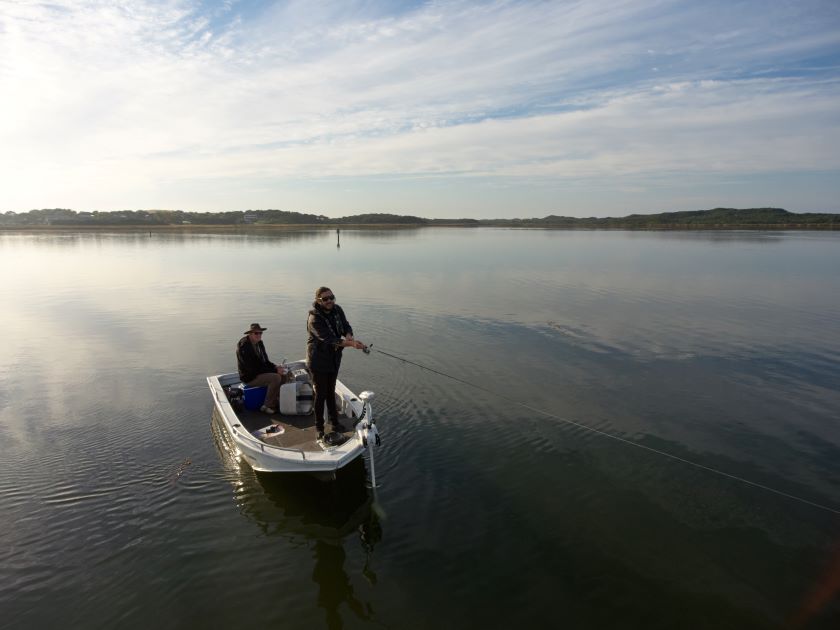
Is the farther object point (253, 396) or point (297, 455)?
point (253, 396)

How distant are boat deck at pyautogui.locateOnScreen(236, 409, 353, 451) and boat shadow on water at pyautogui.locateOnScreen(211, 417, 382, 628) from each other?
21.2 inches

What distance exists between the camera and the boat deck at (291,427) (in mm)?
8461

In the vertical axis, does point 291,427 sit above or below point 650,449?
above

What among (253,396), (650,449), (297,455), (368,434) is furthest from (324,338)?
(650,449)

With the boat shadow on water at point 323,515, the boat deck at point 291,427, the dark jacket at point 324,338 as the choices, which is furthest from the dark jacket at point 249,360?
the dark jacket at point 324,338

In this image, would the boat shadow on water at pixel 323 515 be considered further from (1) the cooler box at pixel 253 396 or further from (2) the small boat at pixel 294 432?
(1) the cooler box at pixel 253 396

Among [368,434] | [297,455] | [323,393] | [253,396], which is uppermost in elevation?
[323,393]

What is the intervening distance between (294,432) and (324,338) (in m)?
2.31

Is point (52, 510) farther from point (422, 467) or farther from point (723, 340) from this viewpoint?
point (723, 340)

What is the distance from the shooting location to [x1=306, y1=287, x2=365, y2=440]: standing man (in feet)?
25.6

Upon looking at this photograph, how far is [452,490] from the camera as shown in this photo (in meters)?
8.06

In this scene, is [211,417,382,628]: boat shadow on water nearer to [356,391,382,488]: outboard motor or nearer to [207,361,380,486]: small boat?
[207,361,380,486]: small boat

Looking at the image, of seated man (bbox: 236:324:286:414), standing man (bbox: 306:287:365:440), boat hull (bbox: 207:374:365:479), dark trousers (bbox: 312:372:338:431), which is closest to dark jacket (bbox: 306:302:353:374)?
standing man (bbox: 306:287:365:440)

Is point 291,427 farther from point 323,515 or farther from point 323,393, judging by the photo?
point 323,515
